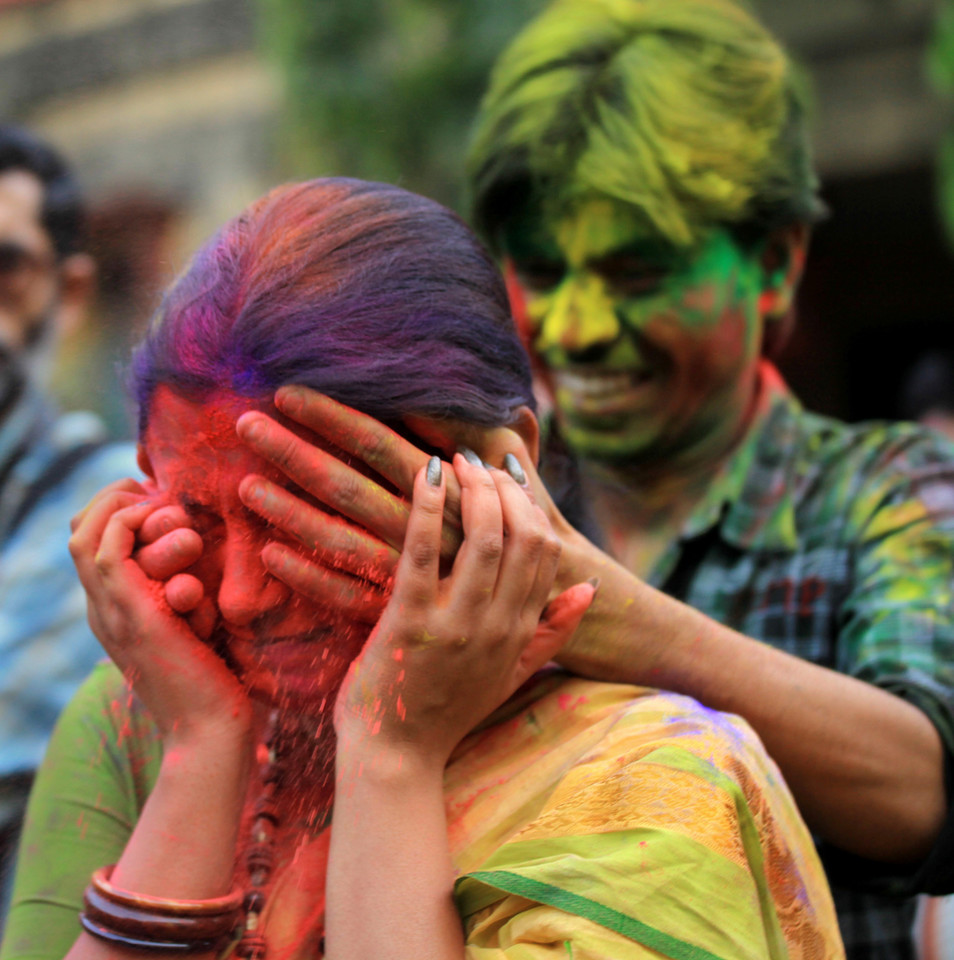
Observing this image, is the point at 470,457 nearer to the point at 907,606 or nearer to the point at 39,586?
the point at 907,606

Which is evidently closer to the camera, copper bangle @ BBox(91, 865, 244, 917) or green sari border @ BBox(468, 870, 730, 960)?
green sari border @ BBox(468, 870, 730, 960)

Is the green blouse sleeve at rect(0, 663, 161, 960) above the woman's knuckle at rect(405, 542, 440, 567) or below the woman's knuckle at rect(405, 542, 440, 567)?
below

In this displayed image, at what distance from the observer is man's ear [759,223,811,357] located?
2.48m

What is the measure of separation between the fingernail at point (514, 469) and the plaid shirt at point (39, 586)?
126 centimetres

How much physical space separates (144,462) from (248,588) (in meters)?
0.32

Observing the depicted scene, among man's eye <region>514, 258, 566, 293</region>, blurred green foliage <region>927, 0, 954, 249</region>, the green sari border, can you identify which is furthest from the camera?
blurred green foliage <region>927, 0, 954, 249</region>

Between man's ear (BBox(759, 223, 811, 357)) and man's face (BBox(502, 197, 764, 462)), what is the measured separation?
81 mm

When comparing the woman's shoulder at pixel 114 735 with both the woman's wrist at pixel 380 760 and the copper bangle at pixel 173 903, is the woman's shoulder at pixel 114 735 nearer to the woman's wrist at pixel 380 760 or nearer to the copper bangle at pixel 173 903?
the copper bangle at pixel 173 903

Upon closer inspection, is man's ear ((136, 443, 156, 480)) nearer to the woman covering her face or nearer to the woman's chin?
the woman covering her face

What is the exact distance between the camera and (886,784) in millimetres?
1831

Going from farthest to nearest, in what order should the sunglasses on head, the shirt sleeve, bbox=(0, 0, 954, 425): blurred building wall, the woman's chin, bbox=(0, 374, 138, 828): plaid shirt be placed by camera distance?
1. bbox=(0, 0, 954, 425): blurred building wall
2. the sunglasses on head
3. bbox=(0, 374, 138, 828): plaid shirt
4. the shirt sleeve
5. the woman's chin

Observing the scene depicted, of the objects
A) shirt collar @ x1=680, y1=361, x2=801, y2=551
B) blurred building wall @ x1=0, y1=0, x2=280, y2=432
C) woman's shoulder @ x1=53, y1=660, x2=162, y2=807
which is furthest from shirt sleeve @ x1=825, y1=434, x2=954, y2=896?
blurred building wall @ x1=0, y1=0, x2=280, y2=432

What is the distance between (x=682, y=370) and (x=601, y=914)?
1.27 meters

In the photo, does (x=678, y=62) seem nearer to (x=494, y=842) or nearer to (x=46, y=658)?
(x=494, y=842)
